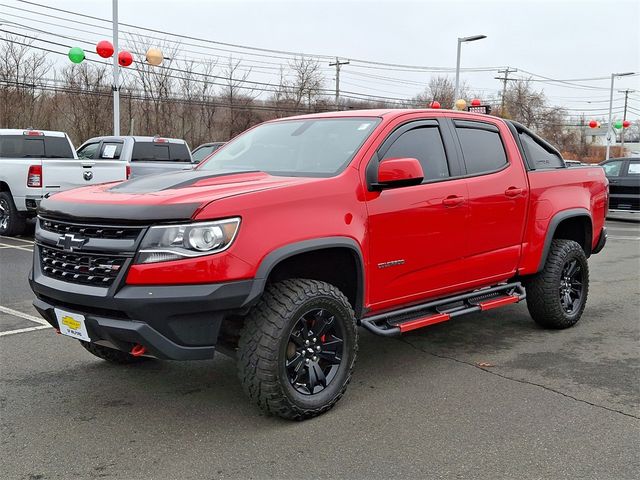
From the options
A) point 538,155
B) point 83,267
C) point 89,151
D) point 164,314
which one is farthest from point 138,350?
point 89,151

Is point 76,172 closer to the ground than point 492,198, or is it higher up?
closer to the ground

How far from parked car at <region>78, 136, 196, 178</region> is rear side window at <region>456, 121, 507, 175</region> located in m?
9.02

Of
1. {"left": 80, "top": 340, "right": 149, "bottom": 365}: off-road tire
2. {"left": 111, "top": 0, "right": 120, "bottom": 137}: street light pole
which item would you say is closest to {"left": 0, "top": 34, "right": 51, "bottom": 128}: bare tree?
{"left": 111, "top": 0, "right": 120, "bottom": 137}: street light pole

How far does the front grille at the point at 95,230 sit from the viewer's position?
11.2 feet

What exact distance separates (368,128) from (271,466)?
95.4 inches

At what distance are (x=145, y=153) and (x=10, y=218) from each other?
3.59 m

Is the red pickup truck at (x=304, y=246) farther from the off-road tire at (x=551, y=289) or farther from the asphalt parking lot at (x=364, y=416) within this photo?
the asphalt parking lot at (x=364, y=416)

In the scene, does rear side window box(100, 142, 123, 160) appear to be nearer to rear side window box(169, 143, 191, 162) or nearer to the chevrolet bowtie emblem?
rear side window box(169, 143, 191, 162)

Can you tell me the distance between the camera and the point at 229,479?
3113mm

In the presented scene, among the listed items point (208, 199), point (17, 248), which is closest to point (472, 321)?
point (208, 199)

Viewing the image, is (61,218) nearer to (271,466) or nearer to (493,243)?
(271,466)

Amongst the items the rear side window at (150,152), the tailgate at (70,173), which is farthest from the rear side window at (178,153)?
the tailgate at (70,173)

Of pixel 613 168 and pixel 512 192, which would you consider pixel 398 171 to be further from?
pixel 613 168

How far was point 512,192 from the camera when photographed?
17.6 ft
